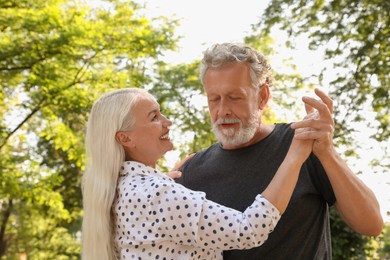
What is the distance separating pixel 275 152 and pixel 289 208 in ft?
0.98

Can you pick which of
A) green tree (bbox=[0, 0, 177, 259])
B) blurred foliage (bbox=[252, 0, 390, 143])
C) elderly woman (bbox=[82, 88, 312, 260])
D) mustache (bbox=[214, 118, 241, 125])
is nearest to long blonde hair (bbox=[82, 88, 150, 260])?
elderly woman (bbox=[82, 88, 312, 260])

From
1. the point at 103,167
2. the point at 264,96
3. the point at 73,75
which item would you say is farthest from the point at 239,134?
the point at 73,75

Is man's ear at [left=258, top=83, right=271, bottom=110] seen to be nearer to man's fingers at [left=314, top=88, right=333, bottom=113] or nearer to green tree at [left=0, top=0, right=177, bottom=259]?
man's fingers at [left=314, top=88, right=333, bottom=113]

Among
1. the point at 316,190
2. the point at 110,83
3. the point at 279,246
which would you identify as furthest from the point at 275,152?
the point at 110,83

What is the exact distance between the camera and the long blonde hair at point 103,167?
209 cm

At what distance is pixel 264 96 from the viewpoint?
2758 millimetres

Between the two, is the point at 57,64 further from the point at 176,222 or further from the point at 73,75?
the point at 176,222

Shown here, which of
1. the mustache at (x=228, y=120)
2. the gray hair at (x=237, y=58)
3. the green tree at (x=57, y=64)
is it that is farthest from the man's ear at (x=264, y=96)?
the green tree at (x=57, y=64)

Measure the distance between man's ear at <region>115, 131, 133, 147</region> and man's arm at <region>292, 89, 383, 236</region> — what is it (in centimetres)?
63

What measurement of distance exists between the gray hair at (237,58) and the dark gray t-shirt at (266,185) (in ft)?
0.94

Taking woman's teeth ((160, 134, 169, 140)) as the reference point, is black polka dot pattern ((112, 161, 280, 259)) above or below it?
below

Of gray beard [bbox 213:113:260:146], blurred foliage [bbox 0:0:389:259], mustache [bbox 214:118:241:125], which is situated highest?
mustache [bbox 214:118:241:125]

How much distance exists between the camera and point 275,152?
263cm

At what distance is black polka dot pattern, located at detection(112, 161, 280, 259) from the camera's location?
73.9 inches
